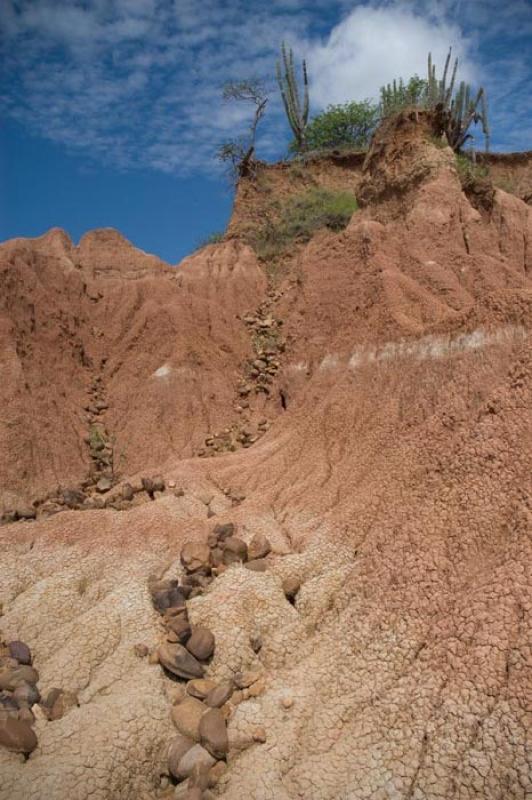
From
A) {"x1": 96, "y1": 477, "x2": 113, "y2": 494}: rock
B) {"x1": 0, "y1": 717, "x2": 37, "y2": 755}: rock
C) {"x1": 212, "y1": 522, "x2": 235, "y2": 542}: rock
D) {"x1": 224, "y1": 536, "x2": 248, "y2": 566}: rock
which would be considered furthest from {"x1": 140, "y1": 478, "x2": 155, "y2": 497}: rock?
{"x1": 0, "y1": 717, "x2": 37, "y2": 755}: rock

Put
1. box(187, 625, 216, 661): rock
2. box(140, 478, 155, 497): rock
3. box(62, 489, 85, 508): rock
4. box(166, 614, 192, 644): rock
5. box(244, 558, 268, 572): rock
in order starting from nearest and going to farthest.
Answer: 1. box(187, 625, 216, 661): rock
2. box(166, 614, 192, 644): rock
3. box(244, 558, 268, 572): rock
4. box(140, 478, 155, 497): rock
5. box(62, 489, 85, 508): rock

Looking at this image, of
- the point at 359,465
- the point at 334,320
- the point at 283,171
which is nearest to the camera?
the point at 359,465

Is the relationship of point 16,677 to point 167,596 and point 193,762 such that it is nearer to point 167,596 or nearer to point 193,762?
point 167,596

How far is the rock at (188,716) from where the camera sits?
211 inches

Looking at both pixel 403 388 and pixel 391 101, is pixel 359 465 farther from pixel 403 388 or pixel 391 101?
pixel 391 101

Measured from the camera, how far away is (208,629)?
6398 mm

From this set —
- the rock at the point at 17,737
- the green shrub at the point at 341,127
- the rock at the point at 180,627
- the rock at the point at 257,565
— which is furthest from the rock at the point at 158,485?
the green shrub at the point at 341,127

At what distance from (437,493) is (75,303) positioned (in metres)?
12.8

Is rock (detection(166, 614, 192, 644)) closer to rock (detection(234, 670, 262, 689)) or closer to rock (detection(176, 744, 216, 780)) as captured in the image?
rock (detection(234, 670, 262, 689))

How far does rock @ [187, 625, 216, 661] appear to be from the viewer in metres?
6.11

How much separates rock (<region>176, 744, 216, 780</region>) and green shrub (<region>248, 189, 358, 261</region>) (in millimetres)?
15210

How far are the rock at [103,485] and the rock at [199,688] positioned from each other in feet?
21.6

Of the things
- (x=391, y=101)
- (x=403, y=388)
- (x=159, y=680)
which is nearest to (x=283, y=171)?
(x=391, y=101)

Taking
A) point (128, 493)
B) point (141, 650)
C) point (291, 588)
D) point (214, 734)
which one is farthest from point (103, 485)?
point (214, 734)
